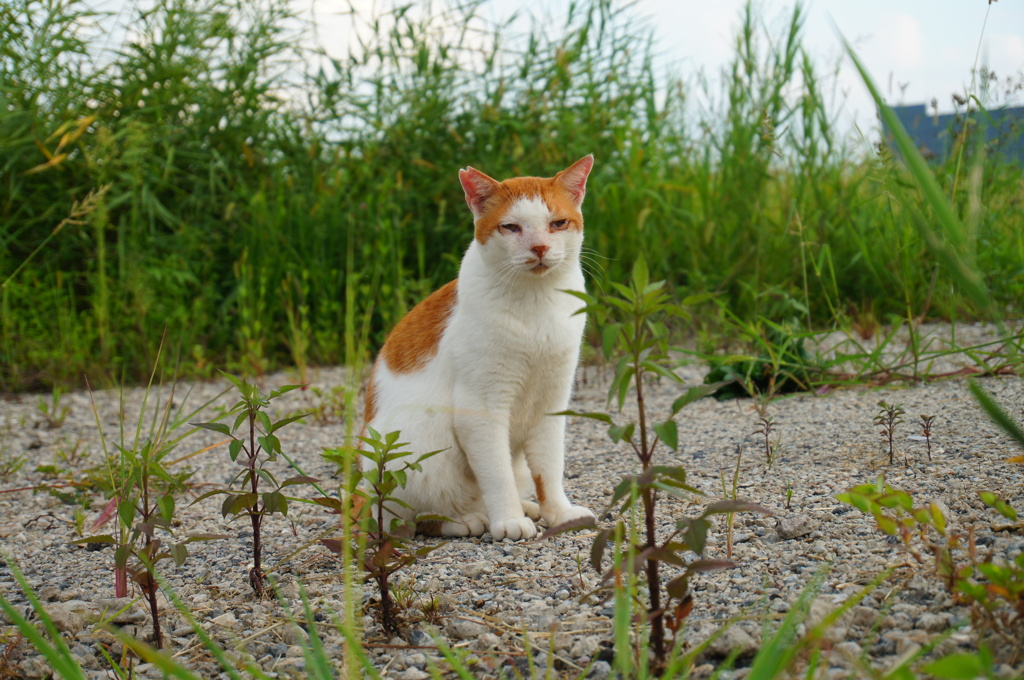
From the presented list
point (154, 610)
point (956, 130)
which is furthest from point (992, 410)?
point (956, 130)

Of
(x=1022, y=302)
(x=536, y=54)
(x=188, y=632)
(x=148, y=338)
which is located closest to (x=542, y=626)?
(x=188, y=632)

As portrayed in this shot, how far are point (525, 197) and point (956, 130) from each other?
193cm

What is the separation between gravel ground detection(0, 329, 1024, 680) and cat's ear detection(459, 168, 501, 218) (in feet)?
3.14

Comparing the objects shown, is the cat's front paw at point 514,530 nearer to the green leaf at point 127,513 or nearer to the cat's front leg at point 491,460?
the cat's front leg at point 491,460

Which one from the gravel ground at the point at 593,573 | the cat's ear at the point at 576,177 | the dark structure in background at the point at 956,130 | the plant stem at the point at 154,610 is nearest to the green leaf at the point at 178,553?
the plant stem at the point at 154,610

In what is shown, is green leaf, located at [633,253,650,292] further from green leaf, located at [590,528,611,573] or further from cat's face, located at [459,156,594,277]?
cat's face, located at [459,156,594,277]

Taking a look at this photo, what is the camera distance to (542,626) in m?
1.45

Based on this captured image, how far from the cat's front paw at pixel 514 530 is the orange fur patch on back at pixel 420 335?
53 centimetres

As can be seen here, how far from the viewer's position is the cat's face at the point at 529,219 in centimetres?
225

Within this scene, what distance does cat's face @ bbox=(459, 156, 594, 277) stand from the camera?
225 cm

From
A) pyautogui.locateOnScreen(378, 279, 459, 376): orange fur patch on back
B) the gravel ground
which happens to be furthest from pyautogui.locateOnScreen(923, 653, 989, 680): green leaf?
pyautogui.locateOnScreen(378, 279, 459, 376): orange fur patch on back

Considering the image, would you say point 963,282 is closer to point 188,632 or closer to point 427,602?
point 427,602

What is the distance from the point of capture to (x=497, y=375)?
218 cm

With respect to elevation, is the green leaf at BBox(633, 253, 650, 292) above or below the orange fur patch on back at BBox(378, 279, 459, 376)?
above
